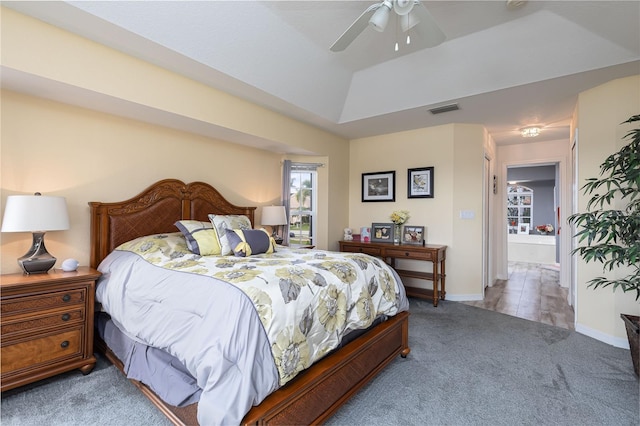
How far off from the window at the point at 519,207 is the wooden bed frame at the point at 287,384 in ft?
30.4

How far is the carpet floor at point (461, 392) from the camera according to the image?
1832 mm

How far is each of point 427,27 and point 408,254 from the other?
9.61 ft

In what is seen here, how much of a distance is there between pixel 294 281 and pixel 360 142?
3.89 m

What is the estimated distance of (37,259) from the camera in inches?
89.4

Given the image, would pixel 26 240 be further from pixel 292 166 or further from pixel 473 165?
pixel 473 165

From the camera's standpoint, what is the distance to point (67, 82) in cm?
220

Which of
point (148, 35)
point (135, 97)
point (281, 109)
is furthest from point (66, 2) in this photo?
point (281, 109)

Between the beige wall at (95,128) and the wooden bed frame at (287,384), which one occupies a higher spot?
the beige wall at (95,128)

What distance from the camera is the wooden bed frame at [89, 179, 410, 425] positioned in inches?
60.3

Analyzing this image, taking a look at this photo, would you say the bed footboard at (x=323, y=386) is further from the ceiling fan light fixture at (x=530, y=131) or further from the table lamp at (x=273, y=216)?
the ceiling fan light fixture at (x=530, y=131)

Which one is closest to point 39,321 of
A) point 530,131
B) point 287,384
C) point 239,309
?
point 239,309

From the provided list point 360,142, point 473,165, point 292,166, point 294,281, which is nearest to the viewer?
point 294,281

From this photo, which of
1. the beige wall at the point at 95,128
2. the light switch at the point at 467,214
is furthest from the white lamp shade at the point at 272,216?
the light switch at the point at 467,214

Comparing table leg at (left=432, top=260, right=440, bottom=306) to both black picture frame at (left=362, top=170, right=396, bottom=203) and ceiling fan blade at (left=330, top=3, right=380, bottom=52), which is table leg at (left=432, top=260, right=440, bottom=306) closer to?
black picture frame at (left=362, top=170, right=396, bottom=203)
